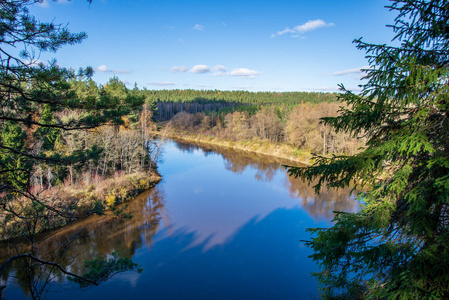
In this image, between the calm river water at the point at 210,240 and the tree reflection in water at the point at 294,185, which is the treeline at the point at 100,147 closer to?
the calm river water at the point at 210,240

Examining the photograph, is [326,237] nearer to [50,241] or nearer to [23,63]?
[23,63]

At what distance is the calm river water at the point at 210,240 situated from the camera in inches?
391

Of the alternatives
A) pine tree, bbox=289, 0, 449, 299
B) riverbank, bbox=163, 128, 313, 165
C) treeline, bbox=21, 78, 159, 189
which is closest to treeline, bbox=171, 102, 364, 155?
riverbank, bbox=163, 128, 313, 165

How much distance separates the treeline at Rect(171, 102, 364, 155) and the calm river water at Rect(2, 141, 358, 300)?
6.16 m

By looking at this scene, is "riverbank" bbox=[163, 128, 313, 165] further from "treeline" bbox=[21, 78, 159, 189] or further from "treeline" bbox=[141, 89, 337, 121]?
"treeline" bbox=[141, 89, 337, 121]

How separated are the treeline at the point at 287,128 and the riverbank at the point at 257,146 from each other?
0.91 metres

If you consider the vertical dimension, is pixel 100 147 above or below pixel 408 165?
below

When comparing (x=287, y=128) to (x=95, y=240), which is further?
(x=287, y=128)

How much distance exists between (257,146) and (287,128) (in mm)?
5730

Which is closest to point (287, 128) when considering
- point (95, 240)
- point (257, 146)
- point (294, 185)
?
point (257, 146)

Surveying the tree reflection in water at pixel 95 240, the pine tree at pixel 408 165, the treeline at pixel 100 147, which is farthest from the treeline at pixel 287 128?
the treeline at pixel 100 147

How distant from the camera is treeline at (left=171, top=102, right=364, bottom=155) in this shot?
26688 millimetres

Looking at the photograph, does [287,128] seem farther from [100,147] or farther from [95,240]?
[95,240]

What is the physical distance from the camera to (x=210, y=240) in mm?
13438
